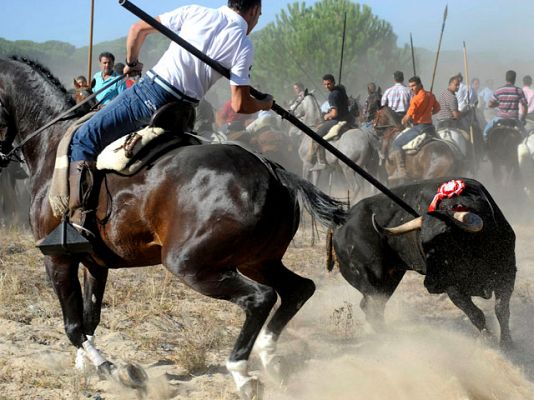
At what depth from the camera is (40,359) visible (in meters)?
6.02

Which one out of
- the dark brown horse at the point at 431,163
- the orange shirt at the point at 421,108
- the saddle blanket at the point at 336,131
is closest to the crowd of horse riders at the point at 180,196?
the dark brown horse at the point at 431,163

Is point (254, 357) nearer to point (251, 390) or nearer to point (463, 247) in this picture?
point (251, 390)

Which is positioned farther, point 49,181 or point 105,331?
point 105,331

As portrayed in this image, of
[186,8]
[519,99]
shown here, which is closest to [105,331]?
[186,8]

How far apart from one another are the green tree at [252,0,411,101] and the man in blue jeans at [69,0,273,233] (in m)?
52.0

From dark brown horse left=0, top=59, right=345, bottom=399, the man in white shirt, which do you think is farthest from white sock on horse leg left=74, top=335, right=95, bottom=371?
the man in white shirt

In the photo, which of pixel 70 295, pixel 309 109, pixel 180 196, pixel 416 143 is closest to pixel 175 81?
pixel 180 196

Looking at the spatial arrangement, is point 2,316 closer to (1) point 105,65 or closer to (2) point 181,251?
(2) point 181,251

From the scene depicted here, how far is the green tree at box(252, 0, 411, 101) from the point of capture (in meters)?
58.7

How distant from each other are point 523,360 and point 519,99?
11271 mm

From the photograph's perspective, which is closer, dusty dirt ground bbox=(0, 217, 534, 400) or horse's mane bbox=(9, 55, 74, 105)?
dusty dirt ground bbox=(0, 217, 534, 400)

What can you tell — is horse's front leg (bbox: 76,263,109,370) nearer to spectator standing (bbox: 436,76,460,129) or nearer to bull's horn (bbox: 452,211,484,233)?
bull's horn (bbox: 452,211,484,233)

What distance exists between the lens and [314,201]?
17.8ft

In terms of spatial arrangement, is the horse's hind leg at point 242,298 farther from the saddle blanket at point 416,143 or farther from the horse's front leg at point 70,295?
the saddle blanket at point 416,143
